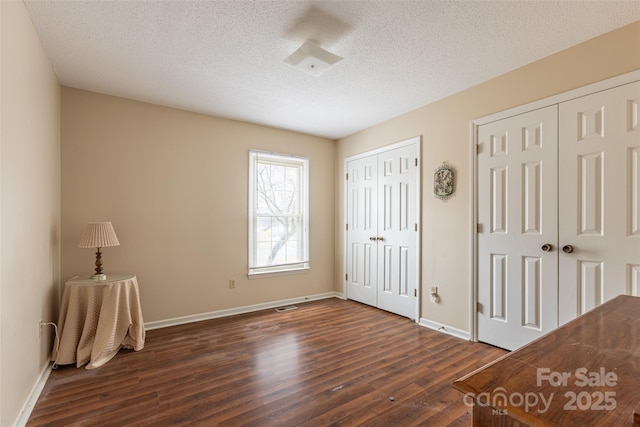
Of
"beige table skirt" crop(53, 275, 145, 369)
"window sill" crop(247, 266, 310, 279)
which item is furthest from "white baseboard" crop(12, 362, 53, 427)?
"window sill" crop(247, 266, 310, 279)

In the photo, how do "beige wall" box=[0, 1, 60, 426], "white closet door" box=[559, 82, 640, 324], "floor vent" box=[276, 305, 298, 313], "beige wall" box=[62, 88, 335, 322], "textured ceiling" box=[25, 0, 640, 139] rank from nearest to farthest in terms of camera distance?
"beige wall" box=[0, 1, 60, 426], "textured ceiling" box=[25, 0, 640, 139], "white closet door" box=[559, 82, 640, 324], "beige wall" box=[62, 88, 335, 322], "floor vent" box=[276, 305, 298, 313]

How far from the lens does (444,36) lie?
216 centimetres

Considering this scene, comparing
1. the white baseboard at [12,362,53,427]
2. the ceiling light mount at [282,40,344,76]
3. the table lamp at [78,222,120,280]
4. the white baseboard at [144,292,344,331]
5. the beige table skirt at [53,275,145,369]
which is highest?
the ceiling light mount at [282,40,344,76]

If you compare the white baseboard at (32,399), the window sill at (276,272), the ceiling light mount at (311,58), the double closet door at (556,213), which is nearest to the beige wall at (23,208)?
the white baseboard at (32,399)

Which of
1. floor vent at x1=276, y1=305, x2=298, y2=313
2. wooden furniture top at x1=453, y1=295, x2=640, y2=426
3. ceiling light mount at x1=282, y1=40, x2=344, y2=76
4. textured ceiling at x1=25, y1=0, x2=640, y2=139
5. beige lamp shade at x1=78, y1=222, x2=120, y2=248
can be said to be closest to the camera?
wooden furniture top at x1=453, y1=295, x2=640, y2=426

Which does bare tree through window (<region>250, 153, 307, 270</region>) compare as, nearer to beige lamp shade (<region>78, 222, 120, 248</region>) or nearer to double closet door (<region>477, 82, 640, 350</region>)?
beige lamp shade (<region>78, 222, 120, 248</region>)

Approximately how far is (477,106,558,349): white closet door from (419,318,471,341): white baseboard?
0.16 metres

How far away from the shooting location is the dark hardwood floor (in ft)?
5.94

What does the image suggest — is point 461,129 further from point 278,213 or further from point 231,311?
point 231,311

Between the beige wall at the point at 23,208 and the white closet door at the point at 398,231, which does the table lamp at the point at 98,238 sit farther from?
the white closet door at the point at 398,231

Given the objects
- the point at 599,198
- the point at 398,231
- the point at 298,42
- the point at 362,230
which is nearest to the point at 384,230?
the point at 398,231

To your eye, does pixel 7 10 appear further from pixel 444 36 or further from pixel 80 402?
pixel 444 36

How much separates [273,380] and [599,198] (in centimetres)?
277

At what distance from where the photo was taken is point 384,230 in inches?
157
